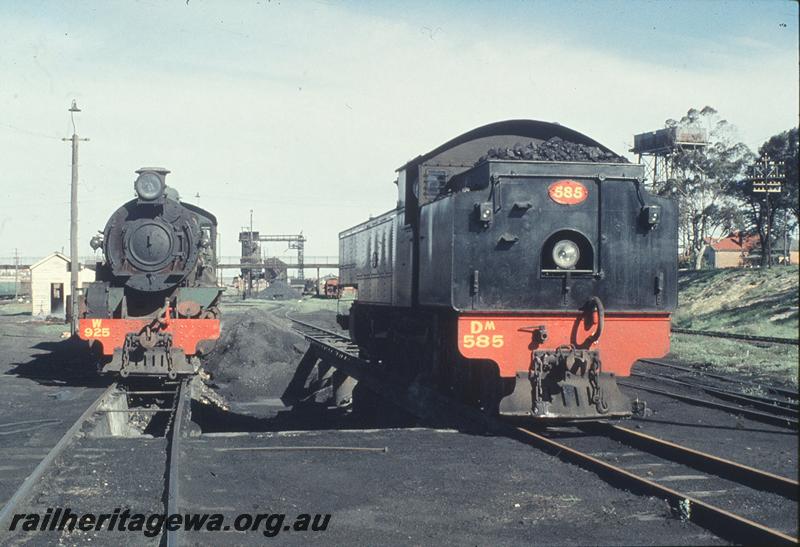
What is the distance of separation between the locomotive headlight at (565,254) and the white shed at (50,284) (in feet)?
118

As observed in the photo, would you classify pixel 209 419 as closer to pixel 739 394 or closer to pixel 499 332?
pixel 499 332

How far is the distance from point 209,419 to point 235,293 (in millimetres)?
72809

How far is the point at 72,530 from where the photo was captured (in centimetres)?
557

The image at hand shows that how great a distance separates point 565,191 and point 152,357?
26.3 feet

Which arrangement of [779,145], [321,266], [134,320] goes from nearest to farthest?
[134,320] < [779,145] < [321,266]

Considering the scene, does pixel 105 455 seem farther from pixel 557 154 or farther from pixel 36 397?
pixel 36 397

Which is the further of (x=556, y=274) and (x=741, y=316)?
(x=741, y=316)

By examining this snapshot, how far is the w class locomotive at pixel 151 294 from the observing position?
13.7m

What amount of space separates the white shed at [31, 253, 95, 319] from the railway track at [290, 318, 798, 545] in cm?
3432

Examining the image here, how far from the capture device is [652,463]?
7430 mm

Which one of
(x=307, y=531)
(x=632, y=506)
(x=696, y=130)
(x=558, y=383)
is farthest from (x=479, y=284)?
(x=696, y=130)

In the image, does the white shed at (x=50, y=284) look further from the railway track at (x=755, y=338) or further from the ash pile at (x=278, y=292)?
the railway track at (x=755, y=338)

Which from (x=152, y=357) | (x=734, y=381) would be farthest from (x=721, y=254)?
(x=152, y=357)

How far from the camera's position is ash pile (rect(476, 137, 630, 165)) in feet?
29.3
